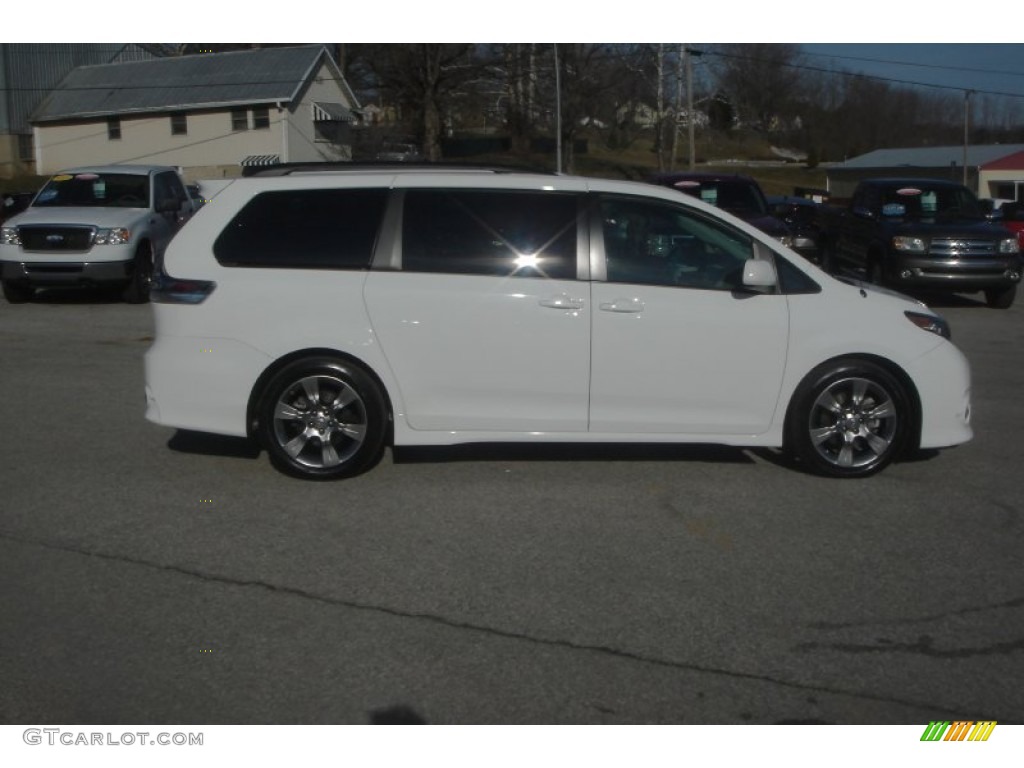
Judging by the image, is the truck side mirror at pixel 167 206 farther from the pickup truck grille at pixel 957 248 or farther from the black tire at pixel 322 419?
the black tire at pixel 322 419

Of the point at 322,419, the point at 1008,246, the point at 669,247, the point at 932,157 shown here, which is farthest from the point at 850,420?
the point at 932,157

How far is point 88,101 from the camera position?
186 feet

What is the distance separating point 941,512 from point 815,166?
76726 millimetres

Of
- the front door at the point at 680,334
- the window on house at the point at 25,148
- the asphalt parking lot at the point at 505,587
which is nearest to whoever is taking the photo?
the asphalt parking lot at the point at 505,587

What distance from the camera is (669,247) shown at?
717 cm

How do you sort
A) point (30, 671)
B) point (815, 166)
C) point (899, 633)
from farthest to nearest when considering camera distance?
point (815, 166) → point (899, 633) → point (30, 671)

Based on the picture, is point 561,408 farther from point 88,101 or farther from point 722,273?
point 88,101

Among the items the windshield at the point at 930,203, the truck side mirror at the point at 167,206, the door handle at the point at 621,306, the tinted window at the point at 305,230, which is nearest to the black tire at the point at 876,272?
the windshield at the point at 930,203

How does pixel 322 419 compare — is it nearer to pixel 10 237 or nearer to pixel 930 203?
pixel 10 237

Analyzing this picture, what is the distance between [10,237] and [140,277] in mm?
1772

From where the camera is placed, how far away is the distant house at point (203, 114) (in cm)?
5294

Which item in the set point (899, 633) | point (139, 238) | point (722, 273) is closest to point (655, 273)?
point (722, 273)

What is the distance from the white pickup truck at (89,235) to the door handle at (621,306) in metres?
10.1

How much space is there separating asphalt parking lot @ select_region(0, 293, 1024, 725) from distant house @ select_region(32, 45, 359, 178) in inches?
1832
